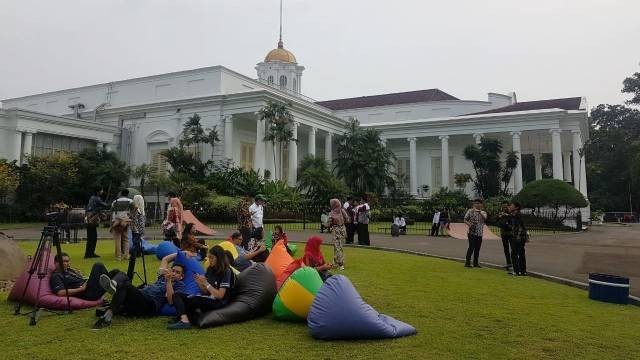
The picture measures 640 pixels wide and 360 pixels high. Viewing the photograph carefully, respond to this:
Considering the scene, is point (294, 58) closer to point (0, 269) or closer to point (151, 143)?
point (151, 143)

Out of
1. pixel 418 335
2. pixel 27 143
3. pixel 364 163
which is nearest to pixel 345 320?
pixel 418 335

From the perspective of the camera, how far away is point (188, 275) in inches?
233

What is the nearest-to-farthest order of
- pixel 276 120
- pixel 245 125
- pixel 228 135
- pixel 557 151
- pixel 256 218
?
pixel 256 218 < pixel 276 120 < pixel 228 135 < pixel 557 151 < pixel 245 125

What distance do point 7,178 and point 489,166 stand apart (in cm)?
3167

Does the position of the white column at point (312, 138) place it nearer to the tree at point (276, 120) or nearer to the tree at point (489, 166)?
the tree at point (276, 120)

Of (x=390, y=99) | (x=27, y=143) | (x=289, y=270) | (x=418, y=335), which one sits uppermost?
(x=390, y=99)

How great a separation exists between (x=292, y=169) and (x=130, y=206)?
24.8m

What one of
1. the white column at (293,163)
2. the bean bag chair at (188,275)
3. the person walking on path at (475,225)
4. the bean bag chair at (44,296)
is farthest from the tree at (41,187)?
the bean bag chair at (188,275)

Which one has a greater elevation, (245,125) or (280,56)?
(280,56)

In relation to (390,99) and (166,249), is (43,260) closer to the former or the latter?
(166,249)

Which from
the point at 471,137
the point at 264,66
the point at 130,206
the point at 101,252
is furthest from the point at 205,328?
the point at 264,66

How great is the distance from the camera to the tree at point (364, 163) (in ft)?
117

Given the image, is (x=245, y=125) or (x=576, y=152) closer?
(x=576, y=152)

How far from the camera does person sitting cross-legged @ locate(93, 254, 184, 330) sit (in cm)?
551
